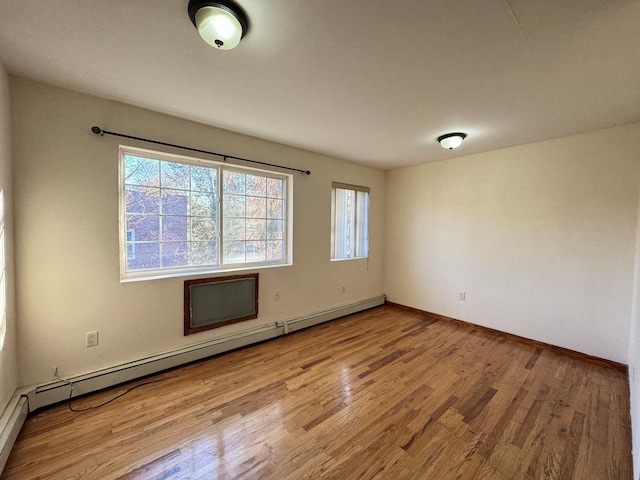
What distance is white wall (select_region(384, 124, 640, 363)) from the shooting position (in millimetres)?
2566

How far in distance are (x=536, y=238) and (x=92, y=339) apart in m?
4.58

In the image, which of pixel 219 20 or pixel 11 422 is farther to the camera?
pixel 11 422

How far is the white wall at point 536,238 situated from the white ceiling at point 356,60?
20.5 inches

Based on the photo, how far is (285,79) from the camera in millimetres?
1792

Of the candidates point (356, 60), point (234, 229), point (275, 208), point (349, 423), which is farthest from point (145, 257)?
point (356, 60)

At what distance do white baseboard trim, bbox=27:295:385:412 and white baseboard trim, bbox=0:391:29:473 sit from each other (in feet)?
0.22

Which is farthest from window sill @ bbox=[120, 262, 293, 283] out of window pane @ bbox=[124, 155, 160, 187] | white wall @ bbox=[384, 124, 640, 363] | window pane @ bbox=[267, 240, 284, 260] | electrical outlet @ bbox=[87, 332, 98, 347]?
white wall @ bbox=[384, 124, 640, 363]

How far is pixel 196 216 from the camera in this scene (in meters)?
2.64

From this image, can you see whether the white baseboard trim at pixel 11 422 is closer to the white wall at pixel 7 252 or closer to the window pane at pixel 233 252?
the white wall at pixel 7 252

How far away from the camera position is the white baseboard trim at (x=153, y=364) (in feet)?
6.22

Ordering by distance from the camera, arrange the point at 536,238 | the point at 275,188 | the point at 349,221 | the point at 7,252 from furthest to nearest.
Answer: the point at 349,221 < the point at 275,188 < the point at 536,238 < the point at 7,252

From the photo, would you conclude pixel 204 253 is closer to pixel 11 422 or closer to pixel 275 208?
pixel 275 208

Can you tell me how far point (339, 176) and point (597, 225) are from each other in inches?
116

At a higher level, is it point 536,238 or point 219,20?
point 219,20
